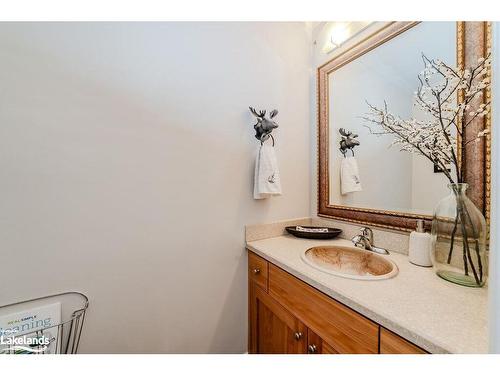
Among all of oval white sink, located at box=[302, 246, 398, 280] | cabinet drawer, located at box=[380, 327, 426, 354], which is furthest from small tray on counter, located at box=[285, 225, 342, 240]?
cabinet drawer, located at box=[380, 327, 426, 354]

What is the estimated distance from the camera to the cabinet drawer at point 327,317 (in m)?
0.62

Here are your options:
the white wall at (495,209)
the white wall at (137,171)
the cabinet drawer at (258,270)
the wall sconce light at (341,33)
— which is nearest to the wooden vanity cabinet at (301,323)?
the cabinet drawer at (258,270)

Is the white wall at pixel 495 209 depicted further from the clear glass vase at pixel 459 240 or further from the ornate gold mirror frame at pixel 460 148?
the ornate gold mirror frame at pixel 460 148

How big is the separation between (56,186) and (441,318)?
52.3 inches

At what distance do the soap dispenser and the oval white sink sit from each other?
0.11 m

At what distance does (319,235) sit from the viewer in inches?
48.5

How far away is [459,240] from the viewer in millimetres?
756

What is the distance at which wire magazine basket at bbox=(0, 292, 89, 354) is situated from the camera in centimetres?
71

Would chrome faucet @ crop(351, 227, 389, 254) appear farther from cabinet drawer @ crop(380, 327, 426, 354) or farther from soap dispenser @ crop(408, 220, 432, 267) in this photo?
cabinet drawer @ crop(380, 327, 426, 354)

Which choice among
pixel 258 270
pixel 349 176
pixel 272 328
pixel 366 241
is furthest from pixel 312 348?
pixel 349 176

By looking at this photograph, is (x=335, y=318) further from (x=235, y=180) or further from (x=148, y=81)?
(x=148, y=81)

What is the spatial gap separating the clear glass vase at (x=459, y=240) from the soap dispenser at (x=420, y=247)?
44 mm
